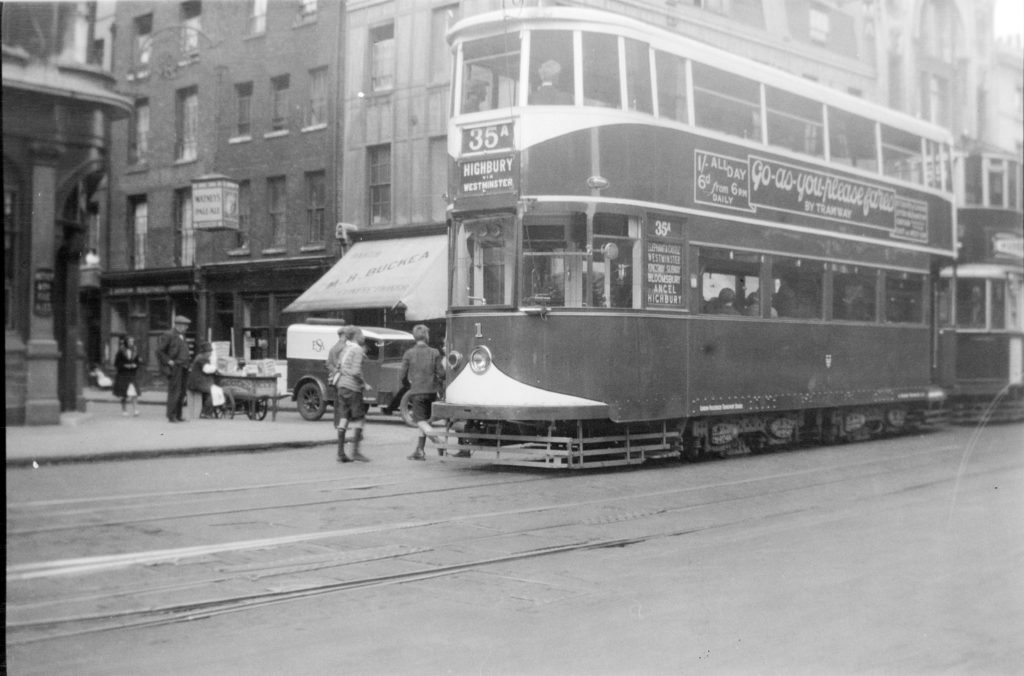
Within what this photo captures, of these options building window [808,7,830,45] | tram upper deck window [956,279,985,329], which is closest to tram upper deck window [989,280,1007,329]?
tram upper deck window [956,279,985,329]

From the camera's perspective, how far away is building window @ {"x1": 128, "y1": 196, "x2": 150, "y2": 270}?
5.16 metres

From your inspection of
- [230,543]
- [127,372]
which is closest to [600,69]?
[230,543]

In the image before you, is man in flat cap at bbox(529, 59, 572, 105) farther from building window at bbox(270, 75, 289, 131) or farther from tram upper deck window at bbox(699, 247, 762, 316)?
building window at bbox(270, 75, 289, 131)

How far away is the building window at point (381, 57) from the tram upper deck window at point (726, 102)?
620 centimetres

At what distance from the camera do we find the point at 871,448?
15.2 metres

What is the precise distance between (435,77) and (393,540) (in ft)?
12.7

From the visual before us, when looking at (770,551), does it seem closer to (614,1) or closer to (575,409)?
(575,409)

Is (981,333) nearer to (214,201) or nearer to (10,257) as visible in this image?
(214,201)

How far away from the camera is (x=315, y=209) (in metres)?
6.84

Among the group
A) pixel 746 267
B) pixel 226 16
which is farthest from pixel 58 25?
pixel 746 267

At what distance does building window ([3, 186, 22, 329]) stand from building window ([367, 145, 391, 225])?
2.85 metres

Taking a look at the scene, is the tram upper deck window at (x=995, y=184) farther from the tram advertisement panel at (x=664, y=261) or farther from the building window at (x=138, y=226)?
the building window at (x=138, y=226)

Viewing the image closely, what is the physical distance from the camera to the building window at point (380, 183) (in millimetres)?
6961

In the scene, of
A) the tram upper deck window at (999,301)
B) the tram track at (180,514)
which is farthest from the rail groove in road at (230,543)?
the tram upper deck window at (999,301)
